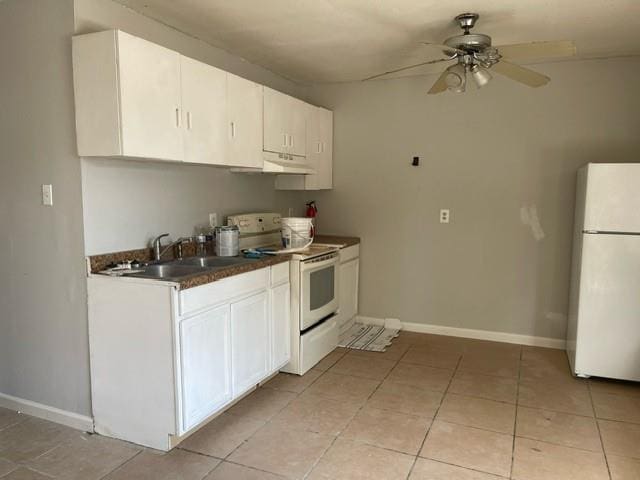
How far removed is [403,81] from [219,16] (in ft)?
6.36

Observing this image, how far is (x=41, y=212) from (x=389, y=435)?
7.34 ft

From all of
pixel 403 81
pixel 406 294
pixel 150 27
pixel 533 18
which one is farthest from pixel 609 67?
pixel 150 27

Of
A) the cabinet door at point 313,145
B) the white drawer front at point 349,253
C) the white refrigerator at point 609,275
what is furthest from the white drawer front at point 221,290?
the white refrigerator at point 609,275

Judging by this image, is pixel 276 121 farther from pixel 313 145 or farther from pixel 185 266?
pixel 185 266

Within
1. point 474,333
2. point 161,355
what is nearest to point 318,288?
point 161,355

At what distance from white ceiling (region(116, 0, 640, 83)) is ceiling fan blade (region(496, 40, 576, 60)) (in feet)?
0.89

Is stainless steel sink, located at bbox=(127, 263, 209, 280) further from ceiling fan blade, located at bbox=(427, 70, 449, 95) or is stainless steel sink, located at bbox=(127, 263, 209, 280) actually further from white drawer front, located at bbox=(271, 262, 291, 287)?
ceiling fan blade, located at bbox=(427, 70, 449, 95)

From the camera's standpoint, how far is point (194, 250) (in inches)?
126

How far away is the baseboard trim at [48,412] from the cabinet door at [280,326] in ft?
3.66

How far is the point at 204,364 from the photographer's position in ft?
8.02

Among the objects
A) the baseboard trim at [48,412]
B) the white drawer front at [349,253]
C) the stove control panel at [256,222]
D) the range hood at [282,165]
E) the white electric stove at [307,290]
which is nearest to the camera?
the baseboard trim at [48,412]

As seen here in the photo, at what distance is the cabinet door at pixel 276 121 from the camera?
341cm

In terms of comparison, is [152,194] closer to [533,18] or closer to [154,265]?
[154,265]

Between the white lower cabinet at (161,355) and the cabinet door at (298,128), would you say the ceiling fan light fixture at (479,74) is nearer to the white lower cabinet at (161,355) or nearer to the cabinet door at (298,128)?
the cabinet door at (298,128)
